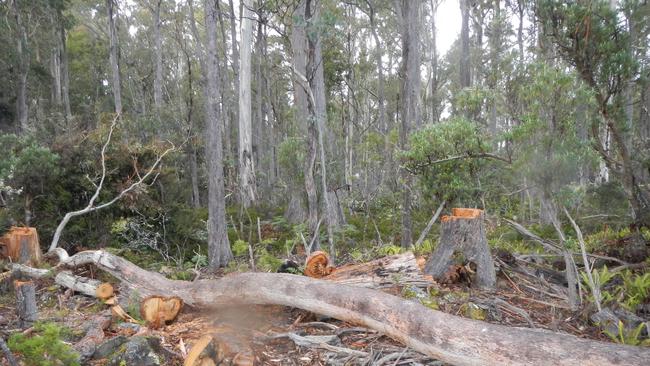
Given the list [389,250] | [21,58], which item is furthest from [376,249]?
[21,58]

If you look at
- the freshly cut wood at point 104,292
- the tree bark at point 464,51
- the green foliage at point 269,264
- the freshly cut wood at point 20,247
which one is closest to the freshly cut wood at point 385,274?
the green foliage at point 269,264

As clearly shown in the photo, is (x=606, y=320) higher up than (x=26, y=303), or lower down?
lower down

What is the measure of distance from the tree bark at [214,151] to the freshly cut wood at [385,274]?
12.9 feet

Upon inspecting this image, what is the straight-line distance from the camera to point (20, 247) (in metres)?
6.99

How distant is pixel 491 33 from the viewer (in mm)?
24078

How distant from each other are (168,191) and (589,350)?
970cm

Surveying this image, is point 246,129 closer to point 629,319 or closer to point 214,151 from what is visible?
point 214,151

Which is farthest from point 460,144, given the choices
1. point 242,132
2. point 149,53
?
point 149,53

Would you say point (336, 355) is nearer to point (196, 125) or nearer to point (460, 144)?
point (460, 144)

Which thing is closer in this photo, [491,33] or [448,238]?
[448,238]

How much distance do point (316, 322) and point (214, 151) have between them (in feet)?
17.1

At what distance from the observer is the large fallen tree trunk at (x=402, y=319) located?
2969 millimetres

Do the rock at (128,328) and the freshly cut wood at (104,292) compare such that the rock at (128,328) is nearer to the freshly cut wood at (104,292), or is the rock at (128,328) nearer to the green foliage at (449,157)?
the freshly cut wood at (104,292)

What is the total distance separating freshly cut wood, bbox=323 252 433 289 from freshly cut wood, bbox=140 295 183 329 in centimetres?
167
